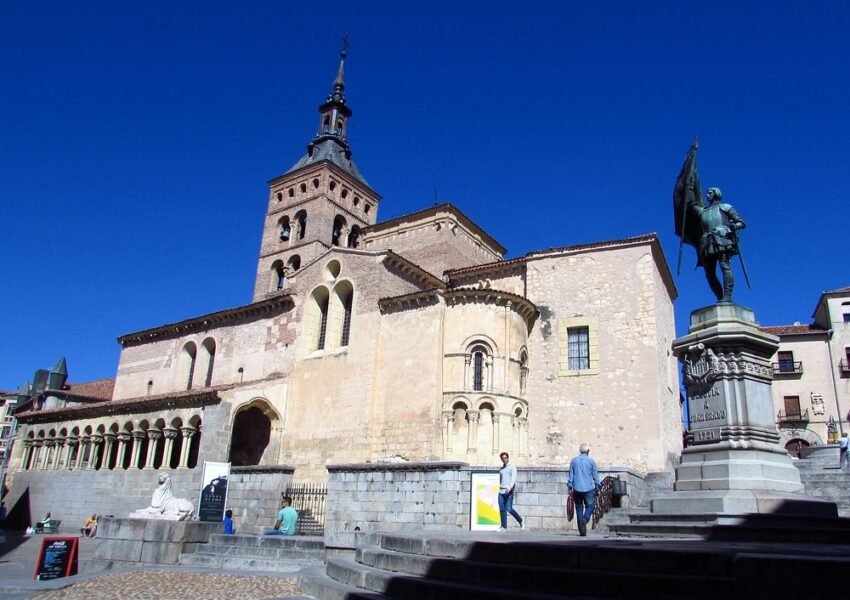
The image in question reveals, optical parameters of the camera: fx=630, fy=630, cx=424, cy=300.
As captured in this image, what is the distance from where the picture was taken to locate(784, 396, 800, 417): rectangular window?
120ft

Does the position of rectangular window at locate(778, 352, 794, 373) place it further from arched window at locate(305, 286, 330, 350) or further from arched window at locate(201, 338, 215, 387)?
arched window at locate(201, 338, 215, 387)

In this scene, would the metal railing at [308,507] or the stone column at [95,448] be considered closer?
the metal railing at [308,507]

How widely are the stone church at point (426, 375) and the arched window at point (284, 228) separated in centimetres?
1364

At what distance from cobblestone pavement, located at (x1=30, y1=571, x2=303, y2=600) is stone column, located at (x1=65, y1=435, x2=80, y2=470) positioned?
24.4 meters

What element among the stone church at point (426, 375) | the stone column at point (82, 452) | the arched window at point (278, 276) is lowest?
the stone column at point (82, 452)

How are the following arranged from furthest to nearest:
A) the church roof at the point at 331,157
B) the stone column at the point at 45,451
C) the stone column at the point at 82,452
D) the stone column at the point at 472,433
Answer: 1. the church roof at the point at 331,157
2. the stone column at the point at 45,451
3. the stone column at the point at 82,452
4. the stone column at the point at 472,433

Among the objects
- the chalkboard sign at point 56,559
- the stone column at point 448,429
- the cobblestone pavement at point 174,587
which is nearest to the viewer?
the cobblestone pavement at point 174,587

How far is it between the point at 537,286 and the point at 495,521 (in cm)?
1543

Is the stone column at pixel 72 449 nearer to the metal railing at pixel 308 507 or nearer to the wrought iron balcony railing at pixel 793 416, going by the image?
the metal railing at pixel 308 507

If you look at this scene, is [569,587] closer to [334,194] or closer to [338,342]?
[338,342]

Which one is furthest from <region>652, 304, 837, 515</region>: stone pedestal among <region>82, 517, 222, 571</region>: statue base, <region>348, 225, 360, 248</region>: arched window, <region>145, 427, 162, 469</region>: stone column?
<region>348, 225, 360, 248</region>: arched window

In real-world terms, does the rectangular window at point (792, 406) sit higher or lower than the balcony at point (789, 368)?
lower

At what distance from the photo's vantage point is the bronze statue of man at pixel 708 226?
10.9m

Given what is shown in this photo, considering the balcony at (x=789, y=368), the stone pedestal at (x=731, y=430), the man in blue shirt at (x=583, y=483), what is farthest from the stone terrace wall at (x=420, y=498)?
the balcony at (x=789, y=368)
